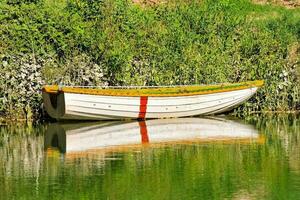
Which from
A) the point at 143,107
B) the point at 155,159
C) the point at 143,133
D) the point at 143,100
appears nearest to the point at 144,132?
the point at 143,133

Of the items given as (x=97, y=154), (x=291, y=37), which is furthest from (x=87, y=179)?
(x=291, y=37)

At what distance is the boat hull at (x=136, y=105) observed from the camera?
40.3 metres

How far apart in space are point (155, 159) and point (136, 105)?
10919 millimetres

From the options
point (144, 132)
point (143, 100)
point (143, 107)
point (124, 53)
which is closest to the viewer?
point (144, 132)

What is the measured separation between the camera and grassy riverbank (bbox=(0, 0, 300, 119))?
41.8 metres

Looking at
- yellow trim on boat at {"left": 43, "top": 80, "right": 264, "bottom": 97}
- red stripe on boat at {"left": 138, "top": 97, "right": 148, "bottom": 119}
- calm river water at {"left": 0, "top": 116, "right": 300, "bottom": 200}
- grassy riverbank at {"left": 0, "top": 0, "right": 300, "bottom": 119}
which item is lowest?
calm river water at {"left": 0, "top": 116, "right": 300, "bottom": 200}

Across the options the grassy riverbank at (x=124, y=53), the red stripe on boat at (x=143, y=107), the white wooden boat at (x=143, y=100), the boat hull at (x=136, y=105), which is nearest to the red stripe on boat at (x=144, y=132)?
the red stripe on boat at (x=143, y=107)

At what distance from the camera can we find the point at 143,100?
41250 millimetres

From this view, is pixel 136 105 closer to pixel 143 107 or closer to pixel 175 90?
pixel 143 107

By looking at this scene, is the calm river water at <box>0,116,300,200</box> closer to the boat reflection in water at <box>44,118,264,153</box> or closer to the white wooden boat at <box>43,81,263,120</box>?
the boat reflection in water at <box>44,118,264,153</box>

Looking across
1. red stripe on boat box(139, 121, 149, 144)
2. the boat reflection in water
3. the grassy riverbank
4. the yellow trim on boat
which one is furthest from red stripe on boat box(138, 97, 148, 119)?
the grassy riverbank

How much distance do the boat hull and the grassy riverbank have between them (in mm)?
1222

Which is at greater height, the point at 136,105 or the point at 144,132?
the point at 136,105

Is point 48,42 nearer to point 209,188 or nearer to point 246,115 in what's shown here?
point 246,115
